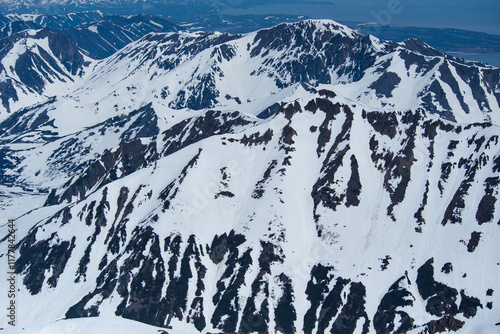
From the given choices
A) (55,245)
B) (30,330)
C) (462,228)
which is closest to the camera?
(30,330)

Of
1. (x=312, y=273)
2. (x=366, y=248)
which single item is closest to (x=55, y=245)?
(x=312, y=273)

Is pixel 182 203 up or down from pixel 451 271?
down

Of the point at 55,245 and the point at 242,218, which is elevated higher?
the point at 242,218

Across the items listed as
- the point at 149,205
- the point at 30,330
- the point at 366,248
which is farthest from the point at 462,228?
the point at 30,330

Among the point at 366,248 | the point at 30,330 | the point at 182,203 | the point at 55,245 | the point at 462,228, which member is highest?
the point at 462,228

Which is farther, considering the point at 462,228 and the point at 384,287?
the point at 462,228

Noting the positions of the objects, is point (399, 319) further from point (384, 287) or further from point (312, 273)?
point (312, 273)

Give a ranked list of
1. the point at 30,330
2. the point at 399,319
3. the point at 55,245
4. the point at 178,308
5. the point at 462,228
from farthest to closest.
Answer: the point at 55,245 → the point at 462,228 → the point at 178,308 → the point at 399,319 → the point at 30,330

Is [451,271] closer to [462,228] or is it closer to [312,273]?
[462,228]

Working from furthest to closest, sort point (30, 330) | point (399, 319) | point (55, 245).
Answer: point (55, 245) → point (399, 319) → point (30, 330)
